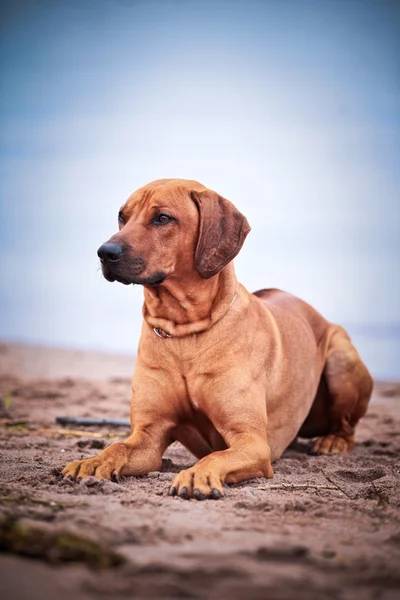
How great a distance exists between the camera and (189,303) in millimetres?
3873

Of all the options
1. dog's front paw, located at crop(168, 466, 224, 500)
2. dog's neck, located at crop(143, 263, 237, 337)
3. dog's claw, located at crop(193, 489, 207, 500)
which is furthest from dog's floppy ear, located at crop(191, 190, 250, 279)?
dog's claw, located at crop(193, 489, 207, 500)

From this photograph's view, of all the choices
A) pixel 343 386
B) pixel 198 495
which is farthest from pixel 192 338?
pixel 343 386

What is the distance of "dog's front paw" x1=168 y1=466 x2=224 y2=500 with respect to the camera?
116 inches

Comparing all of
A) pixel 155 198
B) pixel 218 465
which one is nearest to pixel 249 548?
pixel 218 465

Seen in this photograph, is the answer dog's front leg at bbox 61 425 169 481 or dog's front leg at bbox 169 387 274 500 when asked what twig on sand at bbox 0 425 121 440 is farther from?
dog's front leg at bbox 169 387 274 500

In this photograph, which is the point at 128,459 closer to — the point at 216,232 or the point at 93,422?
the point at 216,232

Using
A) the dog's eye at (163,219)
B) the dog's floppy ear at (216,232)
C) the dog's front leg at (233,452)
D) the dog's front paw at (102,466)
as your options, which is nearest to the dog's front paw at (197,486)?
the dog's front leg at (233,452)

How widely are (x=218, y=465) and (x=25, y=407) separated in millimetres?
3633

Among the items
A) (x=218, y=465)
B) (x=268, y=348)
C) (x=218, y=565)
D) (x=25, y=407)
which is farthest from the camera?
Result: (x=25, y=407)

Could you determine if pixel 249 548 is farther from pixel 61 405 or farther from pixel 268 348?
pixel 61 405

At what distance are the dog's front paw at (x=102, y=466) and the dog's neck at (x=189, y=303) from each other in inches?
29.2

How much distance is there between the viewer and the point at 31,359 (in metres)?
11.1

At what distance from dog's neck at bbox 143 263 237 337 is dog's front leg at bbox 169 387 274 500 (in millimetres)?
431

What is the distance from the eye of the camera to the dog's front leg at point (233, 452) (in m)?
3.00
